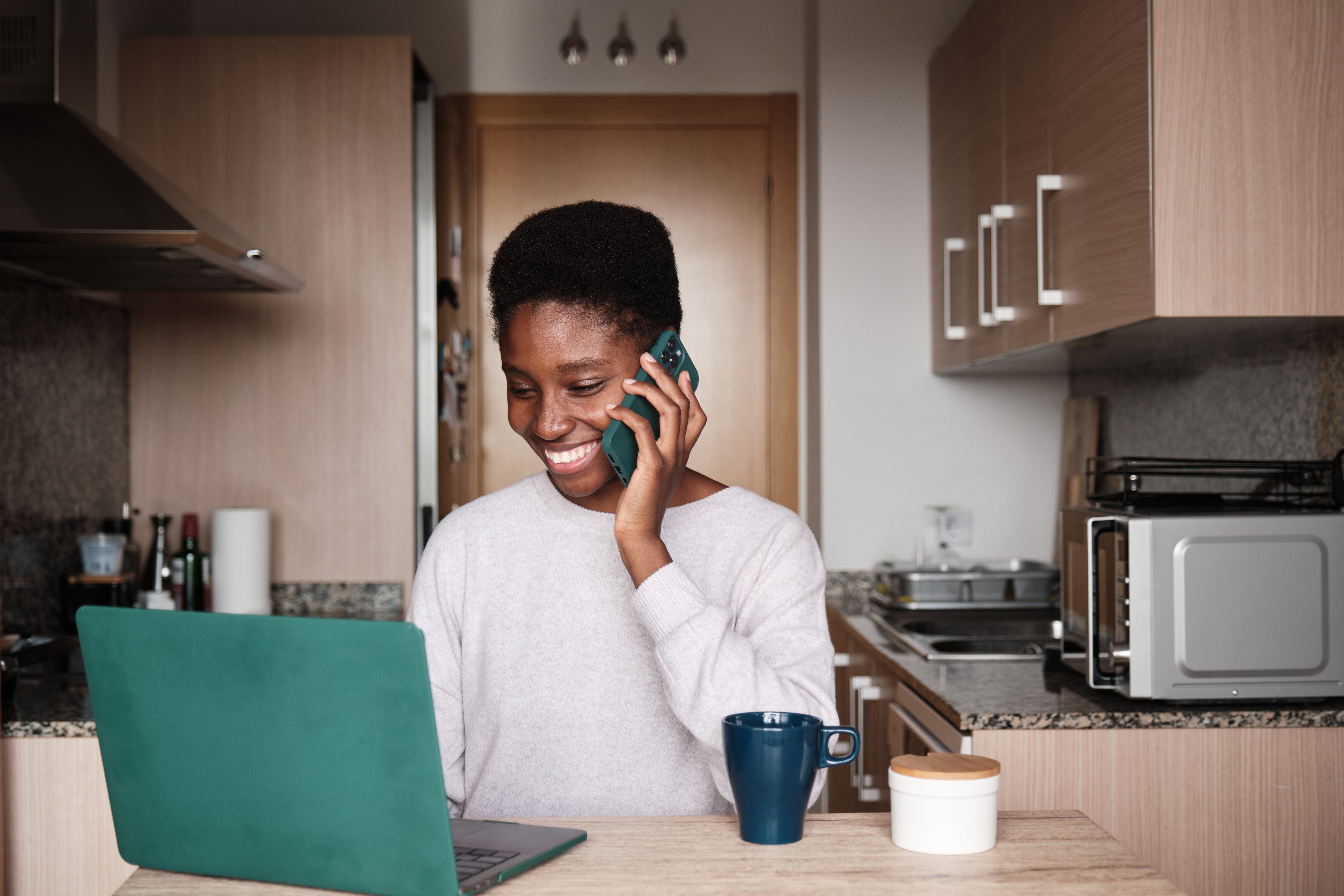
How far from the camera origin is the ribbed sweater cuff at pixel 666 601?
97 cm

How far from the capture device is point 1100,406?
9.23ft

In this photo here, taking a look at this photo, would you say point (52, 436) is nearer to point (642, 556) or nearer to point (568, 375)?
point (568, 375)

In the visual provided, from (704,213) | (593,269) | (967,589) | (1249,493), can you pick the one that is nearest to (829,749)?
(593,269)

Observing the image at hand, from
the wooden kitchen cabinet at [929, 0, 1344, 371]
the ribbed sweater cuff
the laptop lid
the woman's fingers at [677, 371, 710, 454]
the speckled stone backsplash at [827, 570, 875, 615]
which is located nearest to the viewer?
the laptop lid

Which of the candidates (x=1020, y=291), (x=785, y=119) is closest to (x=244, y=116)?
(x=785, y=119)

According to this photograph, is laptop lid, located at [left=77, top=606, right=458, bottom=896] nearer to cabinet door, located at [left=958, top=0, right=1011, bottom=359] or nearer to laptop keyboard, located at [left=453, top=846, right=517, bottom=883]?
laptop keyboard, located at [left=453, top=846, right=517, bottom=883]

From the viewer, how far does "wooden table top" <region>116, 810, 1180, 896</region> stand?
2.59 feet

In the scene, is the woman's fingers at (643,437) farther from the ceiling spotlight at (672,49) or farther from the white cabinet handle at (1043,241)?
the ceiling spotlight at (672,49)

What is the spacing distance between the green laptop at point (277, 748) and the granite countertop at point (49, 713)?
1.03m

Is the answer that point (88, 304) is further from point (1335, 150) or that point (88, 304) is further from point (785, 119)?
point (1335, 150)

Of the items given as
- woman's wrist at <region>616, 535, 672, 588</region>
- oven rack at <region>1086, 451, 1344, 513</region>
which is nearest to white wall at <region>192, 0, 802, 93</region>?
oven rack at <region>1086, 451, 1344, 513</region>

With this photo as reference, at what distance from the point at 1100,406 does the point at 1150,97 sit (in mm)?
1309

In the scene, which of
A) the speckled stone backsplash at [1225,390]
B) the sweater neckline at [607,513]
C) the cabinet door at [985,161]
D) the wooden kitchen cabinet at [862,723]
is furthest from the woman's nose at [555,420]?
the cabinet door at [985,161]

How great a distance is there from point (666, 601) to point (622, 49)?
246cm
